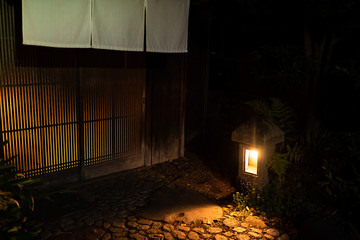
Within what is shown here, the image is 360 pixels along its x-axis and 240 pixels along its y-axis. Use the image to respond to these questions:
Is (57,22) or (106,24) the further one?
(106,24)

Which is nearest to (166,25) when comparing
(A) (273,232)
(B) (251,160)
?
(B) (251,160)

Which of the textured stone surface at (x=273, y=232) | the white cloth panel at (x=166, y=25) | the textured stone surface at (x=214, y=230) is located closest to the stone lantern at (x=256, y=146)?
the textured stone surface at (x=273, y=232)

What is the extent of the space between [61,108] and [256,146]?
170 inches

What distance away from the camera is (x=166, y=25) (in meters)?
8.20

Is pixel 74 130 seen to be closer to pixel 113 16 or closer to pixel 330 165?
pixel 113 16

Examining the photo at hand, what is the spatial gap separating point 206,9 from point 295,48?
11.4 ft

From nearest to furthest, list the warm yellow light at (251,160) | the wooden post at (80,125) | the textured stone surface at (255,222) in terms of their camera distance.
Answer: the textured stone surface at (255,222), the warm yellow light at (251,160), the wooden post at (80,125)

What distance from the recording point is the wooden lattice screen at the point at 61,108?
6.90m

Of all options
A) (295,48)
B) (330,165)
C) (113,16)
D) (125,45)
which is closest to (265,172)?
(330,165)

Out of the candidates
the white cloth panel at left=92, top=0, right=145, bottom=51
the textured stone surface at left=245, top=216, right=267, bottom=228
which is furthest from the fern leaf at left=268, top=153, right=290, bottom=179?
the white cloth panel at left=92, top=0, right=145, bottom=51

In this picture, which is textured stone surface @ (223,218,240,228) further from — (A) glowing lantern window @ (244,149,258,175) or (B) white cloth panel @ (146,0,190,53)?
(B) white cloth panel @ (146,0,190,53)

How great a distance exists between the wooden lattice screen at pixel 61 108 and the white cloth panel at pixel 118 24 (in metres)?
0.93

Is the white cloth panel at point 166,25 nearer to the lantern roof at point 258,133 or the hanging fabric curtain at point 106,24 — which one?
the hanging fabric curtain at point 106,24

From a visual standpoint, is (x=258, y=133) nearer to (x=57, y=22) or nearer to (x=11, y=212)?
(x=57, y=22)
